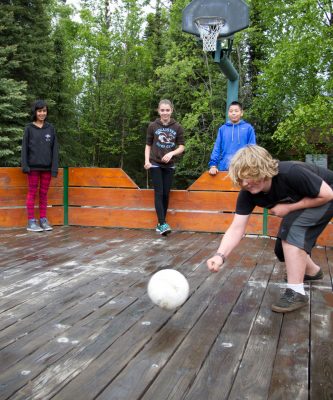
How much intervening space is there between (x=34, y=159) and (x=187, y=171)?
39.1 ft

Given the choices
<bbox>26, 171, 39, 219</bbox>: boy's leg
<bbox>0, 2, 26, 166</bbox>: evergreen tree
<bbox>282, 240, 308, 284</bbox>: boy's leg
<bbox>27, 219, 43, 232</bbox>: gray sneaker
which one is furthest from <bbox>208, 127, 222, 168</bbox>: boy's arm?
<bbox>0, 2, 26, 166</bbox>: evergreen tree

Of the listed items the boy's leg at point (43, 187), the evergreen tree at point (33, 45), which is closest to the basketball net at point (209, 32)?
the boy's leg at point (43, 187)

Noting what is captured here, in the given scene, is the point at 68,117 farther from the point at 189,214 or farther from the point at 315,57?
the point at 189,214

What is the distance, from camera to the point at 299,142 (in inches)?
556

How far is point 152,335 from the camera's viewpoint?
2521 mm

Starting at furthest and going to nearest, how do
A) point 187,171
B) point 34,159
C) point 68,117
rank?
point 68,117 → point 187,171 → point 34,159

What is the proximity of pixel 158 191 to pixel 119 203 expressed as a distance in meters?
0.92

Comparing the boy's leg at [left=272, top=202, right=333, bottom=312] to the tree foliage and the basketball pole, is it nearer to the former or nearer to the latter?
the basketball pole

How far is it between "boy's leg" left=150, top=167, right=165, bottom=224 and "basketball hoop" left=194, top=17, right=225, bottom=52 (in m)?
2.44

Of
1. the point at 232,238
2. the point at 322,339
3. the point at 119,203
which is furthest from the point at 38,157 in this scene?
the point at 322,339

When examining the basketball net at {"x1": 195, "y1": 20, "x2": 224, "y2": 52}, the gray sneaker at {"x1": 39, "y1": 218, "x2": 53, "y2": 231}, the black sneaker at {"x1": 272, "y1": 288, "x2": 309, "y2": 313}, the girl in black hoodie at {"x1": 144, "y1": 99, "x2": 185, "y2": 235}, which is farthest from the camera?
the basketball net at {"x1": 195, "y1": 20, "x2": 224, "y2": 52}

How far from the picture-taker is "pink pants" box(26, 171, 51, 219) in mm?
6090

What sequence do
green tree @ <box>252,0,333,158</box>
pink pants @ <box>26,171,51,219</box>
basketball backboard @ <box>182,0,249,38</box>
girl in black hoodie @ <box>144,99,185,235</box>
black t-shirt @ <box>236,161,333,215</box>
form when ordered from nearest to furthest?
black t-shirt @ <box>236,161,333,215</box> < girl in black hoodie @ <box>144,99,185,235</box> < pink pants @ <box>26,171,51,219</box> < basketball backboard @ <box>182,0,249,38</box> < green tree @ <box>252,0,333,158</box>

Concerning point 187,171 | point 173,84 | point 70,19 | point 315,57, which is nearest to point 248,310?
point 315,57
